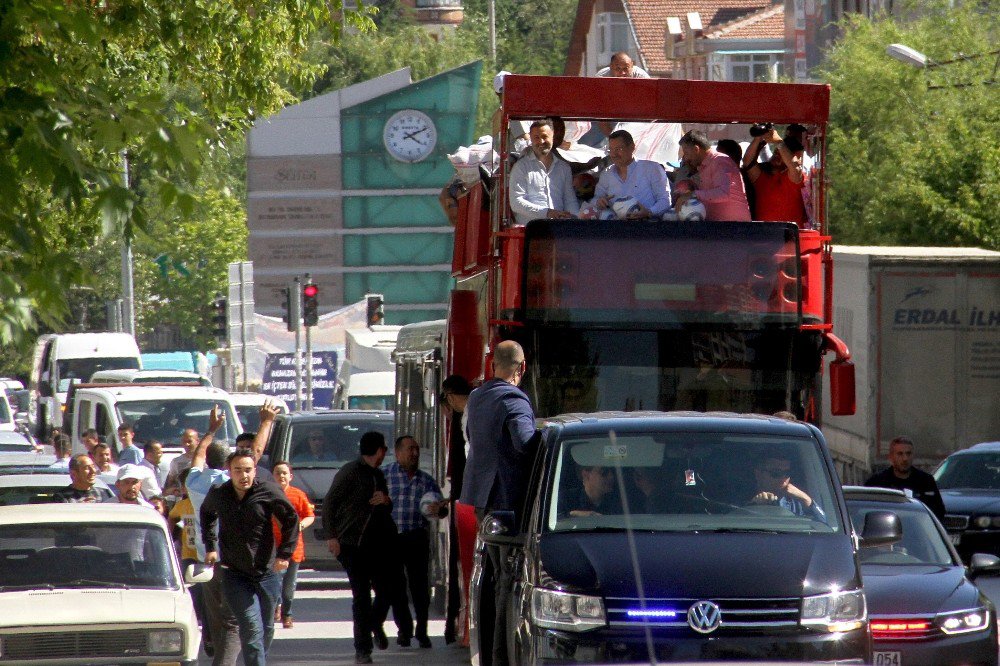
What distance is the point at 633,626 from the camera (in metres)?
7.60

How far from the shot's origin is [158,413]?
24922 mm

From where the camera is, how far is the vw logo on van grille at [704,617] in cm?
751

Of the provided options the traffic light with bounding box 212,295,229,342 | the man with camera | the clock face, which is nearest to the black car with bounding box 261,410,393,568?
the man with camera

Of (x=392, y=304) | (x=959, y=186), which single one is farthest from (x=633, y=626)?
(x=392, y=304)

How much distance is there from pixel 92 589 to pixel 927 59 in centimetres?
2551

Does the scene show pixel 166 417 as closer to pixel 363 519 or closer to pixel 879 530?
pixel 363 519

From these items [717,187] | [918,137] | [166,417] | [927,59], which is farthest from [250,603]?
[918,137]

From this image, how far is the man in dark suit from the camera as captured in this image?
9.19 metres

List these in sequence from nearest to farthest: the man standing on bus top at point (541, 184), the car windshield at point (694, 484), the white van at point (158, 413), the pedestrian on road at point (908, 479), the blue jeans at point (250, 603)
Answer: the car windshield at point (694, 484), the blue jeans at point (250, 603), the man standing on bus top at point (541, 184), the pedestrian on road at point (908, 479), the white van at point (158, 413)

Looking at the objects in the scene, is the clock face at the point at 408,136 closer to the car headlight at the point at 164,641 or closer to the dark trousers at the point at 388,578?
the dark trousers at the point at 388,578

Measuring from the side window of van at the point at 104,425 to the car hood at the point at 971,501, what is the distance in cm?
1098

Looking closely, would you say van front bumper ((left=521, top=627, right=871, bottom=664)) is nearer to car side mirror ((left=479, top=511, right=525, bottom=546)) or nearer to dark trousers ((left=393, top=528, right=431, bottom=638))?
car side mirror ((left=479, top=511, right=525, bottom=546))

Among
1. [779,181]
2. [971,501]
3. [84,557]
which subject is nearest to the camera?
[84,557]

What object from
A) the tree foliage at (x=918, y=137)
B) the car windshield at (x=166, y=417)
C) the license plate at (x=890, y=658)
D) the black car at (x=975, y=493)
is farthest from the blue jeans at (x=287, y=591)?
the tree foliage at (x=918, y=137)
